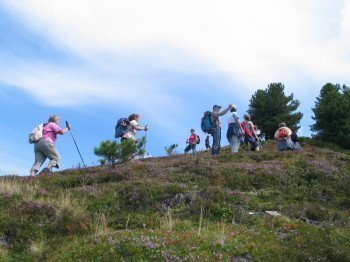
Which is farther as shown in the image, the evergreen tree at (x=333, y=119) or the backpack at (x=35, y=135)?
the evergreen tree at (x=333, y=119)

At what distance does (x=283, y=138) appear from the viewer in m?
24.7

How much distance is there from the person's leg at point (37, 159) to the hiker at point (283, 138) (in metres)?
10.8

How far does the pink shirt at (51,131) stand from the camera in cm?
1857

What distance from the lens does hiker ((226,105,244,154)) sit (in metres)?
22.6

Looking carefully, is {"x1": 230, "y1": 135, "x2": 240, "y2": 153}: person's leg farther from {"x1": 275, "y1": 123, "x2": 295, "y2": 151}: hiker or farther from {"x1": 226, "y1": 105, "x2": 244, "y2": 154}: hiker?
{"x1": 275, "y1": 123, "x2": 295, "y2": 151}: hiker

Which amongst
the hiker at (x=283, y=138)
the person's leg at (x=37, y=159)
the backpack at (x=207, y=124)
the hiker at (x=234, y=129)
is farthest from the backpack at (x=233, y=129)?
the person's leg at (x=37, y=159)

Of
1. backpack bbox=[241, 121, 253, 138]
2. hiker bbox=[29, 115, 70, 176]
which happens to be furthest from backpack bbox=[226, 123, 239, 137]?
hiker bbox=[29, 115, 70, 176]

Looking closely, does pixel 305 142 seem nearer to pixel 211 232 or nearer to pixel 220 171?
pixel 220 171

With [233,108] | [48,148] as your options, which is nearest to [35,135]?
[48,148]

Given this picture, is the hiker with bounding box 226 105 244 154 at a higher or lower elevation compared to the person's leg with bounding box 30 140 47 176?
higher

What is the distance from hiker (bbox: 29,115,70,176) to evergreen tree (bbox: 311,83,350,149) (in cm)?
2384

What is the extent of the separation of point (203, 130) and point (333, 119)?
18848 millimetres

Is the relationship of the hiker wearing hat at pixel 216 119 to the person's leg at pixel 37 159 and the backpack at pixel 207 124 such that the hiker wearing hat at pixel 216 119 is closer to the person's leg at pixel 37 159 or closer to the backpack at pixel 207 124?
the backpack at pixel 207 124

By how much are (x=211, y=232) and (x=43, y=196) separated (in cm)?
550
